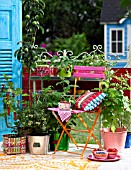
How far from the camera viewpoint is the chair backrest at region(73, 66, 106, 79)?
5637 millimetres

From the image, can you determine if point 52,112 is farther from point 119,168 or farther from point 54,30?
point 54,30

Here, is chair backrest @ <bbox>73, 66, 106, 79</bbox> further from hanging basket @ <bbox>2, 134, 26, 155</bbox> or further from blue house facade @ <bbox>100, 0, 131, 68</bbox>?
blue house facade @ <bbox>100, 0, 131, 68</bbox>

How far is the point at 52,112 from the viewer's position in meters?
5.53

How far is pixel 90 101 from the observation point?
17.5 feet

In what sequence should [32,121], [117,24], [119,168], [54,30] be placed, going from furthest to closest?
[54,30] < [117,24] < [32,121] < [119,168]

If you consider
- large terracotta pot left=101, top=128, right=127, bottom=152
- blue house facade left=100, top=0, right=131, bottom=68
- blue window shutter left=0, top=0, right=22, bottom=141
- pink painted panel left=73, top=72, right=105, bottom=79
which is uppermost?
blue house facade left=100, top=0, right=131, bottom=68

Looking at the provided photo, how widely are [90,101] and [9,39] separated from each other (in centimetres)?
145

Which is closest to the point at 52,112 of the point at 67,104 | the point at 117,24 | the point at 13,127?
the point at 67,104

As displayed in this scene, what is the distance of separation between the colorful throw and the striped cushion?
0.55 meters

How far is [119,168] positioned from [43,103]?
54.9 inches

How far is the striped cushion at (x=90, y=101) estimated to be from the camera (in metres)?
5.31

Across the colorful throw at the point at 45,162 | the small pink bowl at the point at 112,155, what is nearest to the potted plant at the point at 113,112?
the small pink bowl at the point at 112,155

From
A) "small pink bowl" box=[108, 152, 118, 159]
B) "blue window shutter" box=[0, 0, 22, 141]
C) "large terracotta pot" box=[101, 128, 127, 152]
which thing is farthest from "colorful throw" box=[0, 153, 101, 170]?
"blue window shutter" box=[0, 0, 22, 141]

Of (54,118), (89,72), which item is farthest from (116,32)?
(54,118)
